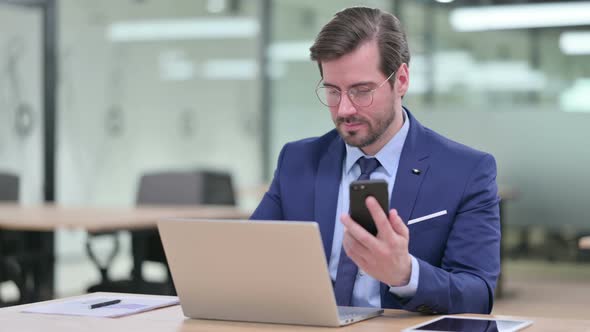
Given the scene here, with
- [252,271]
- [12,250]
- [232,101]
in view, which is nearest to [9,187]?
[12,250]

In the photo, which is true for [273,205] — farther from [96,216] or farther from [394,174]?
[96,216]

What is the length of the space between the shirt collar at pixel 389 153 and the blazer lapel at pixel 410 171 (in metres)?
0.02

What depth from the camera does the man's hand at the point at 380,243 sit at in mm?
1774

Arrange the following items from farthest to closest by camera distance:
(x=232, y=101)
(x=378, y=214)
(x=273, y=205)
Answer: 1. (x=232, y=101)
2. (x=273, y=205)
3. (x=378, y=214)

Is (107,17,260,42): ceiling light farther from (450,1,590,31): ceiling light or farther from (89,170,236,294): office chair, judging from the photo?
(89,170,236,294): office chair

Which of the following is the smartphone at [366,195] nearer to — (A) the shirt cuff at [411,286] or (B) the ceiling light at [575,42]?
(A) the shirt cuff at [411,286]

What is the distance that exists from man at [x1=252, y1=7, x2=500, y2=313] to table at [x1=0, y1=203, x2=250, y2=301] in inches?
71.3

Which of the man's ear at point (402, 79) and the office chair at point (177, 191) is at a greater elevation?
the man's ear at point (402, 79)

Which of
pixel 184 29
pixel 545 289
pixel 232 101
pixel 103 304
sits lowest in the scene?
pixel 545 289

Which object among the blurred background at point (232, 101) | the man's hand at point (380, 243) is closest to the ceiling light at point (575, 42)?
the blurred background at point (232, 101)

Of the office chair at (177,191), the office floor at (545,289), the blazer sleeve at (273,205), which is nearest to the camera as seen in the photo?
the blazer sleeve at (273,205)

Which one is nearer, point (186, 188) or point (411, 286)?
point (411, 286)

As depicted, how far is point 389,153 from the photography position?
7.86ft

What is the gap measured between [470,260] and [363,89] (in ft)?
1.46
